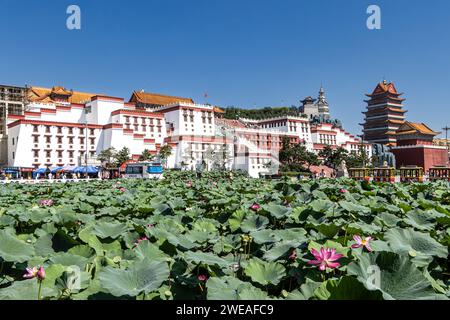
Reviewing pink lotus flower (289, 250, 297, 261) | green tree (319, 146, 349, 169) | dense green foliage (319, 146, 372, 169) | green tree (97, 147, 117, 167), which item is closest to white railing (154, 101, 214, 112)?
green tree (97, 147, 117, 167)

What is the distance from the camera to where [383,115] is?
8125cm

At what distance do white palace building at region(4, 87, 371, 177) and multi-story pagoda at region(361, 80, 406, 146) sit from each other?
15.5 ft

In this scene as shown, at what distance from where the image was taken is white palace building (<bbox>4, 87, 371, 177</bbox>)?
5381 cm

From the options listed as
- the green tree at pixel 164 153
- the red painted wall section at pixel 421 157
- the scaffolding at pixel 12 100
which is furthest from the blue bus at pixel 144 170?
the red painted wall section at pixel 421 157

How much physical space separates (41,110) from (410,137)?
2505 inches

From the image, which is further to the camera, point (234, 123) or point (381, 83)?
point (381, 83)

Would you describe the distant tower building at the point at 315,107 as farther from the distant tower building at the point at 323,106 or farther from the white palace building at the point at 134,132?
the white palace building at the point at 134,132

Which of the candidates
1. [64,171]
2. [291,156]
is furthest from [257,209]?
[291,156]

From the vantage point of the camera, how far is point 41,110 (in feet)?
189

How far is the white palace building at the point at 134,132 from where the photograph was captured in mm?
53812

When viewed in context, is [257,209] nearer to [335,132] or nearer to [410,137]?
[410,137]

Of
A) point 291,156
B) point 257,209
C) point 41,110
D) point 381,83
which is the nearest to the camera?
point 257,209

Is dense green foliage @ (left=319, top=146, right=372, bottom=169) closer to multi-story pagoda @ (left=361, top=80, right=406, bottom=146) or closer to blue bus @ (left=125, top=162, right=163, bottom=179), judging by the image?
multi-story pagoda @ (left=361, top=80, right=406, bottom=146)

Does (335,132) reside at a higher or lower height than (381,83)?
lower
